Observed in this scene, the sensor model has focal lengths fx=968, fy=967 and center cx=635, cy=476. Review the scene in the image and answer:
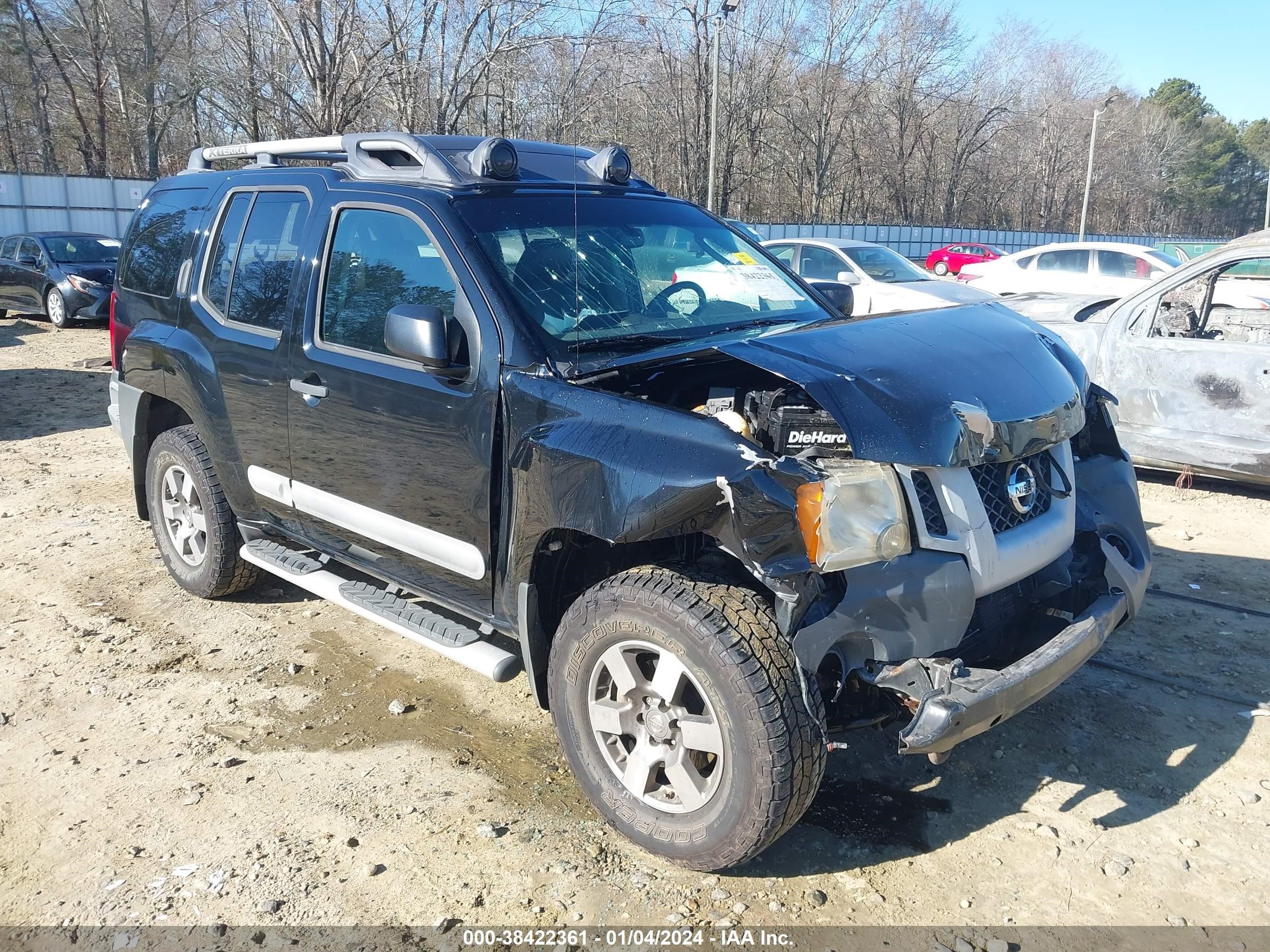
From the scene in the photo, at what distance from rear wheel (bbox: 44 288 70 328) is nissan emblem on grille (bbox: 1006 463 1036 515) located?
56.7ft

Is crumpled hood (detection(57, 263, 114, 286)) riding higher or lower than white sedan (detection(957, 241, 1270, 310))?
lower

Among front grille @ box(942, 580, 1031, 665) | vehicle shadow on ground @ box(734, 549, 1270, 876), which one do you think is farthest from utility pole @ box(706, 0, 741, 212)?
front grille @ box(942, 580, 1031, 665)

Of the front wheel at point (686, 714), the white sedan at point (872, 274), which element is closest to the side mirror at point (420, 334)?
A: the front wheel at point (686, 714)

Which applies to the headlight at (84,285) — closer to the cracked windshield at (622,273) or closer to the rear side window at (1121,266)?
the cracked windshield at (622,273)

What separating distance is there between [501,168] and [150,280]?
2.37m

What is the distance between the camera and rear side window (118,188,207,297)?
190 inches

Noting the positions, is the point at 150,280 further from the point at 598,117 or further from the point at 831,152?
the point at 831,152

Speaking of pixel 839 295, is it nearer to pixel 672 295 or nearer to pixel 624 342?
pixel 672 295

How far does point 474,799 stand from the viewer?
11.0 ft

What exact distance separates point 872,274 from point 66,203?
24.1 meters

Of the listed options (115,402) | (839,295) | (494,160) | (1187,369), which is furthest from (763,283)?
(1187,369)

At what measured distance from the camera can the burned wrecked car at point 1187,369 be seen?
652cm

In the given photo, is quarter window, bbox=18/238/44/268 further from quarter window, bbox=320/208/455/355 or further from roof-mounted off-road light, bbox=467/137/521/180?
roof-mounted off-road light, bbox=467/137/521/180

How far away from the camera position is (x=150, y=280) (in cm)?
503
